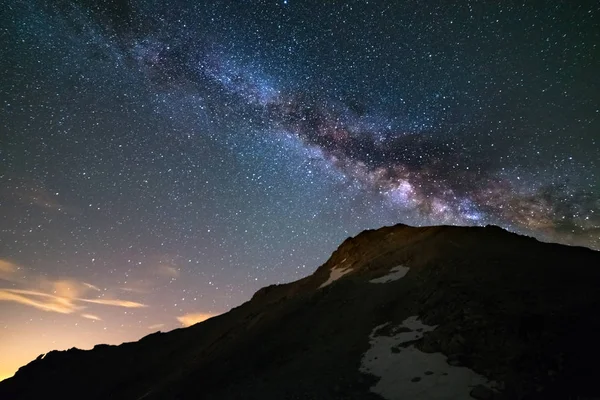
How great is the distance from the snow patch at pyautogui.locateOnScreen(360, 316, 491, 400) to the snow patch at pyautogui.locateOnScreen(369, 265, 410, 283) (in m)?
9.94

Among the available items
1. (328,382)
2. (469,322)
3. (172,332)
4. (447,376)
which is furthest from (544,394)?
(172,332)

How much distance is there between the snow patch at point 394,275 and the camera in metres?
36.3

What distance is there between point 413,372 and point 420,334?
177 inches

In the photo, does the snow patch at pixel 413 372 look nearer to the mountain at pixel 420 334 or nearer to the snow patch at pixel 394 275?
the mountain at pixel 420 334

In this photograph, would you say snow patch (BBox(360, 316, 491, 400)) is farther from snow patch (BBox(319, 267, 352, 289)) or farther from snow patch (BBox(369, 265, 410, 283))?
snow patch (BBox(319, 267, 352, 289))

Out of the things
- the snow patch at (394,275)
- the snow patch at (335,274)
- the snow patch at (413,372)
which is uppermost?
the snow patch at (335,274)

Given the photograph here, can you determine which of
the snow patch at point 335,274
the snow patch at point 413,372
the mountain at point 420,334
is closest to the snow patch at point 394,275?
the mountain at point 420,334

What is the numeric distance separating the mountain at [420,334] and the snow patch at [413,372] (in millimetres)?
77

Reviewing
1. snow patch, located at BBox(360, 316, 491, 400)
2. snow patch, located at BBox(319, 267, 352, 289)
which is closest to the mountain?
snow patch, located at BBox(360, 316, 491, 400)

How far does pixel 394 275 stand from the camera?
37.0m

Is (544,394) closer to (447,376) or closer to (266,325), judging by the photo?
(447,376)

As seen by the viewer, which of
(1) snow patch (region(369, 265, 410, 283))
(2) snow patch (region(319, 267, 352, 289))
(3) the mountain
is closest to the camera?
(3) the mountain

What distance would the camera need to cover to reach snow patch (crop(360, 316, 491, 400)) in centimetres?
1867

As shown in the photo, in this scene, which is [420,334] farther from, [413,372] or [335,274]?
[335,274]
